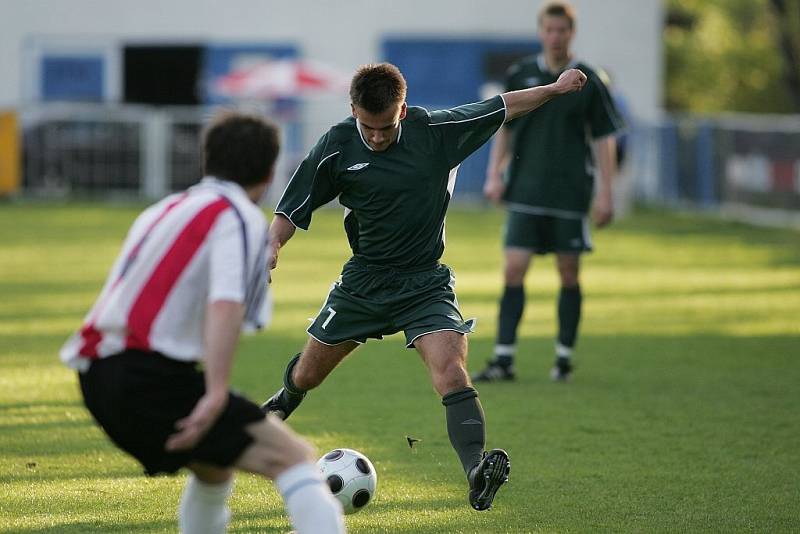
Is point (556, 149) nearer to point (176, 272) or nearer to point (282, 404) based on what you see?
point (282, 404)

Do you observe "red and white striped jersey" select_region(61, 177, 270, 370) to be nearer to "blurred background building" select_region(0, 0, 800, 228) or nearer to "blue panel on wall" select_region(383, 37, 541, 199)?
"blurred background building" select_region(0, 0, 800, 228)

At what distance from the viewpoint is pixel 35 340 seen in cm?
1122

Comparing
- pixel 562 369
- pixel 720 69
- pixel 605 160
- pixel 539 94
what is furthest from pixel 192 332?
pixel 720 69

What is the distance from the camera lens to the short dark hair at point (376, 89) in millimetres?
5844

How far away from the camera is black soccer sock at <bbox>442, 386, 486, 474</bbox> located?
231 inches

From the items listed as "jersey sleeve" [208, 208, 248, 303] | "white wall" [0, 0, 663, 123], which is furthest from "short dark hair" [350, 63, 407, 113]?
"white wall" [0, 0, 663, 123]

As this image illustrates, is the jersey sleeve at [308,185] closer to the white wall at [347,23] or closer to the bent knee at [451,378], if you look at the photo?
the bent knee at [451,378]

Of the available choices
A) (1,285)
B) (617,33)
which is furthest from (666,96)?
(1,285)

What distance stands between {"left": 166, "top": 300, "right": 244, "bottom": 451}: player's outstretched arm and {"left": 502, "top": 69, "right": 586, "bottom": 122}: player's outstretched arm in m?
2.51

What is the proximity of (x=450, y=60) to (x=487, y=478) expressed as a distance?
2565 cm

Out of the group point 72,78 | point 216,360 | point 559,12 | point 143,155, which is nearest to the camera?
point 216,360

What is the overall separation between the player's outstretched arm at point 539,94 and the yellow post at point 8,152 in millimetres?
22132

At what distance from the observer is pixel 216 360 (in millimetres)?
4098

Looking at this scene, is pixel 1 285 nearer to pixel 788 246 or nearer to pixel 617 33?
pixel 788 246
